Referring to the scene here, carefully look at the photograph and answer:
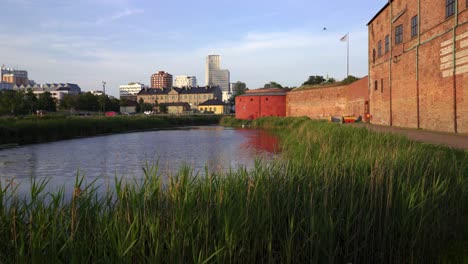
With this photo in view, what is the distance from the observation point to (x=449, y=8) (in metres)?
16.6

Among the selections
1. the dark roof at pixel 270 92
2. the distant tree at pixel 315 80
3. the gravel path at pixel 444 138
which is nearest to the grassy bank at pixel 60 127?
the dark roof at pixel 270 92

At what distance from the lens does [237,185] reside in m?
4.77

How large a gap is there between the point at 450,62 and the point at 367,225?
47.5 feet

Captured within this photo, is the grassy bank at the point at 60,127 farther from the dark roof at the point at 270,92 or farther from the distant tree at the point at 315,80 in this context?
the distant tree at the point at 315,80

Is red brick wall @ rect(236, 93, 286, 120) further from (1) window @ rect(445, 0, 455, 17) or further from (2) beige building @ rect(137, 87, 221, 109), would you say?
(2) beige building @ rect(137, 87, 221, 109)

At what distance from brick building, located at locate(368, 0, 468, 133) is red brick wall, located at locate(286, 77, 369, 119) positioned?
15.0ft

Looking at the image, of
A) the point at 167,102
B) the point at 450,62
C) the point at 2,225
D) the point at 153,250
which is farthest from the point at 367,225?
the point at 167,102

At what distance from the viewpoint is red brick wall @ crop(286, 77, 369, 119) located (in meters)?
33.8

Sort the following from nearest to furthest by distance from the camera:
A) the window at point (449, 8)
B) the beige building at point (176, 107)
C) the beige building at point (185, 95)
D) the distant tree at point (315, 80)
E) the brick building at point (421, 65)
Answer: the brick building at point (421, 65), the window at point (449, 8), the distant tree at point (315, 80), the beige building at point (176, 107), the beige building at point (185, 95)

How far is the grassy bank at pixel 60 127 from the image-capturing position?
23.6m

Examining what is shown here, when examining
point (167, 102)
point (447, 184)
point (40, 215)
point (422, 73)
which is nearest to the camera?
point (40, 215)

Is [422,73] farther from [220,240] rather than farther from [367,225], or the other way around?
[220,240]

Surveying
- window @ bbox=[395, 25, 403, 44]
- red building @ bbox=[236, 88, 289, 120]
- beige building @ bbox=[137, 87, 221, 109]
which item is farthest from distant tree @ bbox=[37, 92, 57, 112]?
beige building @ bbox=[137, 87, 221, 109]

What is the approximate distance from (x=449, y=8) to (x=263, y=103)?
123 ft
